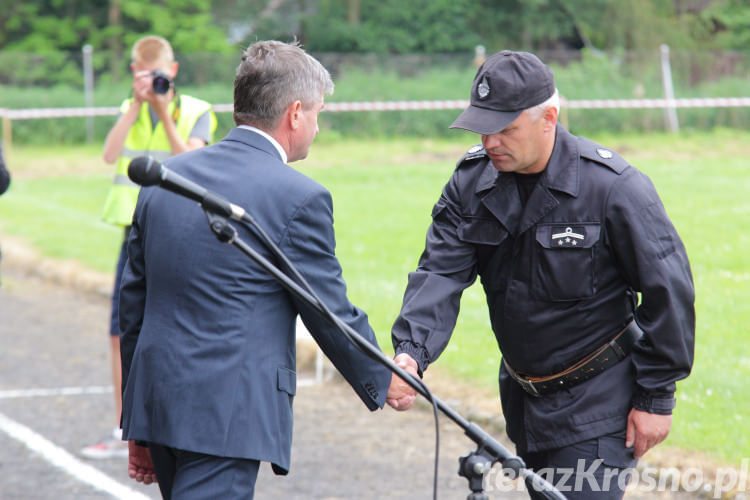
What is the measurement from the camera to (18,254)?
12031mm

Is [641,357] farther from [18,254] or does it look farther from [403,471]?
[18,254]

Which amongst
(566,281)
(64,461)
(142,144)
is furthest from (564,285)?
(64,461)

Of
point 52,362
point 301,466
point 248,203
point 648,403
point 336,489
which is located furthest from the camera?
point 52,362

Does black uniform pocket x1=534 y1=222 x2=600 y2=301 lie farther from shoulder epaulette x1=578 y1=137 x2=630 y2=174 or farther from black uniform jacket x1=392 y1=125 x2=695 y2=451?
shoulder epaulette x1=578 y1=137 x2=630 y2=174

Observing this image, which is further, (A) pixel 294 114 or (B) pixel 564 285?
(B) pixel 564 285

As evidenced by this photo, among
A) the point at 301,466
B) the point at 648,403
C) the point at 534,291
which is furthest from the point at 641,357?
the point at 301,466

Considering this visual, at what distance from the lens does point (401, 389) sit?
328 cm

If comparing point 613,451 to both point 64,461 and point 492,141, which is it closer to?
point 492,141

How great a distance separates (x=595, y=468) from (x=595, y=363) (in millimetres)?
359

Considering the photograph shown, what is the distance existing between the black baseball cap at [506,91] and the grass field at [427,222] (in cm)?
271

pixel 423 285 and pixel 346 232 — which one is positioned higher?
pixel 423 285

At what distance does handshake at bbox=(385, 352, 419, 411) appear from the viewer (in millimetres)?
3260

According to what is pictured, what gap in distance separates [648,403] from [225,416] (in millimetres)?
1432

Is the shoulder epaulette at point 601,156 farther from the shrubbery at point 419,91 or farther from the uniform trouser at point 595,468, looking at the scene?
the shrubbery at point 419,91
